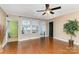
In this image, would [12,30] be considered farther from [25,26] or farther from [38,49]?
[38,49]

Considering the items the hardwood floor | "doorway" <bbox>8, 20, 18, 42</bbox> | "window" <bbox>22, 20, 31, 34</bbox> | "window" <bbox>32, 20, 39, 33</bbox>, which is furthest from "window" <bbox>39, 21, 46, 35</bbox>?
the hardwood floor

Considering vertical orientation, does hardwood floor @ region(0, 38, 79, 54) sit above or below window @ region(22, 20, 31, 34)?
below

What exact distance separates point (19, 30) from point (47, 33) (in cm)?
551

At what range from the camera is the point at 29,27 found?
11.7m

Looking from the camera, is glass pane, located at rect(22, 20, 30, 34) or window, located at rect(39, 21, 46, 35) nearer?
glass pane, located at rect(22, 20, 30, 34)

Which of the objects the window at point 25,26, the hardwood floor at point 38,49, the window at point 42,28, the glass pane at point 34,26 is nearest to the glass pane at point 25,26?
the window at point 25,26

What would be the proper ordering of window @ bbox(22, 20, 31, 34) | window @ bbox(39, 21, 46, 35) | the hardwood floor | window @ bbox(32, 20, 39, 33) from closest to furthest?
the hardwood floor < window @ bbox(22, 20, 31, 34) < window @ bbox(32, 20, 39, 33) < window @ bbox(39, 21, 46, 35)

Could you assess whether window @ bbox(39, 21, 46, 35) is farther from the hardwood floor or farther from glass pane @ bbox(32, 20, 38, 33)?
the hardwood floor

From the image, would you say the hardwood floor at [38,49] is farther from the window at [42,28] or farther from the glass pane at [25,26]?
the window at [42,28]

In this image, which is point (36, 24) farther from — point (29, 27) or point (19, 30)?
point (19, 30)
